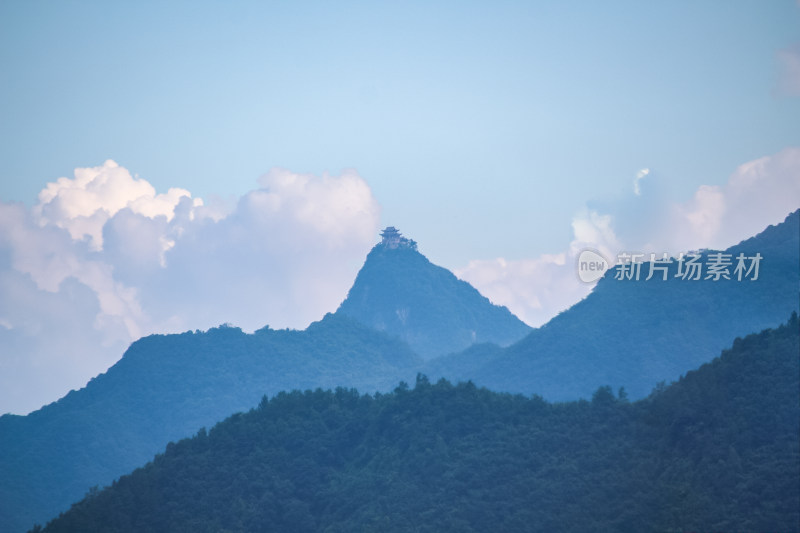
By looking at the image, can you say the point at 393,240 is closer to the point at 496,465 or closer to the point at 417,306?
the point at 417,306

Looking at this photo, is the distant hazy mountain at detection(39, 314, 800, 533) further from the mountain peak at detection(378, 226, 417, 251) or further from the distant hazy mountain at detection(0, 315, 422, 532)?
the mountain peak at detection(378, 226, 417, 251)

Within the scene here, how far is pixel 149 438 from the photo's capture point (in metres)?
77.1

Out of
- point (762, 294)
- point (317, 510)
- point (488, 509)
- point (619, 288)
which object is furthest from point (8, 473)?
point (762, 294)

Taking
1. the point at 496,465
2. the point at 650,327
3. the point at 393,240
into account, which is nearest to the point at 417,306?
the point at 393,240

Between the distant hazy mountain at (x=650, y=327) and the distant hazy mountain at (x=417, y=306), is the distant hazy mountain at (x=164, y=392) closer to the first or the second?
the distant hazy mountain at (x=417, y=306)

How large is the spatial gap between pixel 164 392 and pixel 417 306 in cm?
3198

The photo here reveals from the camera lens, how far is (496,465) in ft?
151

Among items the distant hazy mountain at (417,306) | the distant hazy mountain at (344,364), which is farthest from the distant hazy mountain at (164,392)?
the distant hazy mountain at (417,306)

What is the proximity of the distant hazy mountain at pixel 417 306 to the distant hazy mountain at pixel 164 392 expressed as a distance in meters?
9.80

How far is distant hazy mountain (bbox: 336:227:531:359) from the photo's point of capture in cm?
10381

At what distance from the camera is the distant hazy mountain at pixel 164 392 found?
69875 millimetres

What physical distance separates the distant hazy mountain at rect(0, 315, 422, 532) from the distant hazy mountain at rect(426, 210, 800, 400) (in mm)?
15273

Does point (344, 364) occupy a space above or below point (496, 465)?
above

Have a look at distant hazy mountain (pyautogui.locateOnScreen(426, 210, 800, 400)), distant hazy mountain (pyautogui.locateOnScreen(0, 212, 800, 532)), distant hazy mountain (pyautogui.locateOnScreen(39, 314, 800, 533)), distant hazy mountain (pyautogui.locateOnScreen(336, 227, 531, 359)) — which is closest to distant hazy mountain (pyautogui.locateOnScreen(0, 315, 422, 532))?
distant hazy mountain (pyautogui.locateOnScreen(0, 212, 800, 532))
